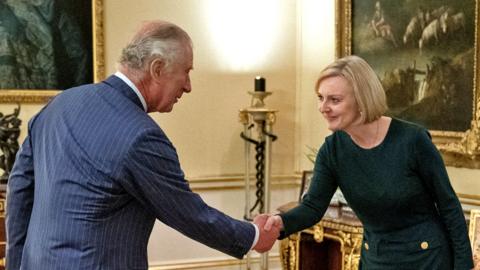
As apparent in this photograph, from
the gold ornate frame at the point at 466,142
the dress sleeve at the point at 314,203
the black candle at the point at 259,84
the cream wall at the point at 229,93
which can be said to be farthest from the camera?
the cream wall at the point at 229,93

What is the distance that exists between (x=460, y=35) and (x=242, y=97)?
195cm

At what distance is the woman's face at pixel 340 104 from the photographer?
2.39 meters

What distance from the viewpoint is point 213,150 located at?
16.8ft

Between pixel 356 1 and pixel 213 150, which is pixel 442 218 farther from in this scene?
pixel 213 150

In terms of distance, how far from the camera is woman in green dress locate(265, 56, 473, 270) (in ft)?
7.64

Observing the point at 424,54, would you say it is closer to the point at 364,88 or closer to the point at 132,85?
the point at 364,88

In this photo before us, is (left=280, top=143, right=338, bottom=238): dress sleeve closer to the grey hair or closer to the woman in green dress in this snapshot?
the woman in green dress

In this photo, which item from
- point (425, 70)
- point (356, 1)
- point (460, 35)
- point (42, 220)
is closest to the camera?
point (42, 220)

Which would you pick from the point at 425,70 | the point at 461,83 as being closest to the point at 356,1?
the point at 425,70

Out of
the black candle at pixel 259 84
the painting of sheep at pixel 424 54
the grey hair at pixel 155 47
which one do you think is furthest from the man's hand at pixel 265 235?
the black candle at pixel 259 84

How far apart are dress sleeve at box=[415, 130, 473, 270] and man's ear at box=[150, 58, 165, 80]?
3.09ft

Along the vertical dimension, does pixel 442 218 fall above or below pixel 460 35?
below

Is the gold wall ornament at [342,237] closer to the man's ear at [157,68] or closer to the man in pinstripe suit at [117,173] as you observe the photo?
the man in pinstripe suit at [117,173]

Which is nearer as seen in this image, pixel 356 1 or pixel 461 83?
pixel 461 83
